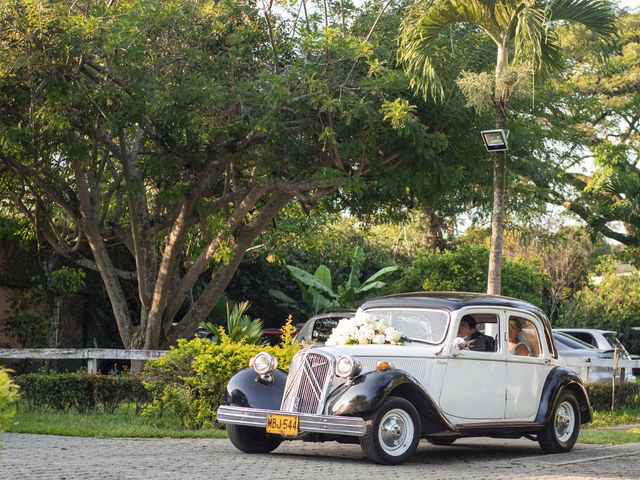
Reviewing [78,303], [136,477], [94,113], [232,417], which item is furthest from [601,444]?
[78,303]

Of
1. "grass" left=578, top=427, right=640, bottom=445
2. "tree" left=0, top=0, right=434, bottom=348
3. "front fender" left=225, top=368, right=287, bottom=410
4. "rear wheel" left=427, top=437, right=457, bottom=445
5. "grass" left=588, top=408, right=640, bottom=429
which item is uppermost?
"tree" left=0, top=0, right=434, bottom=348

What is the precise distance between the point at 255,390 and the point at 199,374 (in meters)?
2.68

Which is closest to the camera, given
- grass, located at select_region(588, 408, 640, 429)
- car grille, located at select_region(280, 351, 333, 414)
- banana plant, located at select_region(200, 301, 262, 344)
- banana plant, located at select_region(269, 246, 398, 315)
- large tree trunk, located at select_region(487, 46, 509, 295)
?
car grille, located at select_region(280, 351, 333, 414)

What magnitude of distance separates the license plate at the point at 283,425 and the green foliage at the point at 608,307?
2954cm

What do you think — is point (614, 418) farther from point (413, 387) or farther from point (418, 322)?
point (413, 387)

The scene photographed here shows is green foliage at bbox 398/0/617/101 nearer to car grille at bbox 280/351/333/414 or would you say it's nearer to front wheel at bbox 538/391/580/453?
front wheel at bbox 538/391/580/453

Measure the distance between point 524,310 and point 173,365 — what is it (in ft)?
15.6

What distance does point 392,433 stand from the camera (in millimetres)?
9914

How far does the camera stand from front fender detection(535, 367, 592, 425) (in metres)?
11.6

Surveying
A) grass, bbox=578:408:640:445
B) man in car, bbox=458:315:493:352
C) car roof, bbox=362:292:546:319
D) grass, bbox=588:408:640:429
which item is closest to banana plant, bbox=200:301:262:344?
car roof, bbox=362:292:546:319

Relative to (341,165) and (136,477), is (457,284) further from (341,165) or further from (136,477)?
(136,477)

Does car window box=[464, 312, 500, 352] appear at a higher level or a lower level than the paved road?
higher

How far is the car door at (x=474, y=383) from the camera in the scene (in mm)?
10672

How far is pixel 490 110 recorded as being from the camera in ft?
55.7
